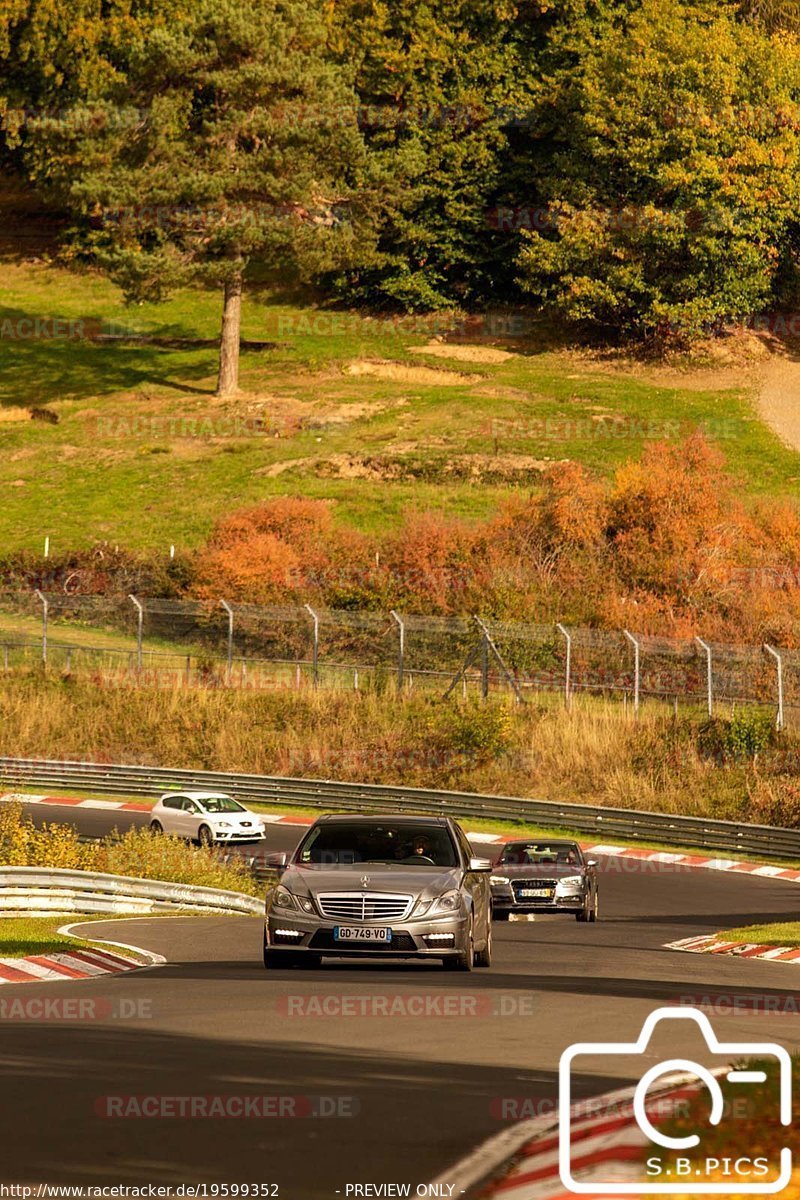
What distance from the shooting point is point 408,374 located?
240 feet

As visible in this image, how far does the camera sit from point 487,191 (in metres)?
81.0

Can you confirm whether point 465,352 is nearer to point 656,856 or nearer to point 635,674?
point 635,674

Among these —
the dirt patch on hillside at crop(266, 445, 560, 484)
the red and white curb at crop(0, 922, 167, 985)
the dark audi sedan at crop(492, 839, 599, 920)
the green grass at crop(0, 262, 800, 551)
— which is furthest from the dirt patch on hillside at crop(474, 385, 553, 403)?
the red and white curb at crop(0, 922, 167, 985)

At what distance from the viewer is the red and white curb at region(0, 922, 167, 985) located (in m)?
16.5

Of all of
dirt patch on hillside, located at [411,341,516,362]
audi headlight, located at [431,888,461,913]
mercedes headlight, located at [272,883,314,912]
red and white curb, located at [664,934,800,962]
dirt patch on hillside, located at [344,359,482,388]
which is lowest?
dirt patch on hillside, located at [344,359,482,388]

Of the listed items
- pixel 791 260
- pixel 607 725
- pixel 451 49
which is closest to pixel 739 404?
pixel 791 260

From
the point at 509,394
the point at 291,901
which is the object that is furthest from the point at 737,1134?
the point at 509,394

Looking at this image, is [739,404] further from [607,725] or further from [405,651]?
[607,725]

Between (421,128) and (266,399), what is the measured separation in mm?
18384

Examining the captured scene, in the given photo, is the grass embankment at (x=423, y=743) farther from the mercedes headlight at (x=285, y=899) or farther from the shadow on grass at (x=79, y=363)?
the shadow on grass at (x=79, y=363)

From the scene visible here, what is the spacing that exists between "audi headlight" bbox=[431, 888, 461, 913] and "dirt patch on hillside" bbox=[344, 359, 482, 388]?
56936mm

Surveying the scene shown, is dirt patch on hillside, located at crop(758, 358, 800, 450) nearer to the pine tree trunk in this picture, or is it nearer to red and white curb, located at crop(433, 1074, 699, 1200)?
the pine tree trunk

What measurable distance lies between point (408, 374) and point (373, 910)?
58576 mm

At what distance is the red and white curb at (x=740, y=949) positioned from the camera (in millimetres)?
20500
